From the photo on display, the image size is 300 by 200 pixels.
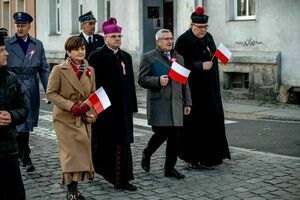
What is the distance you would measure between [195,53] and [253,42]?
8.46m

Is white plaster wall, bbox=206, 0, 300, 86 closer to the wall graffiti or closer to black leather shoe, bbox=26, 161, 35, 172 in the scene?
the wall graffiti

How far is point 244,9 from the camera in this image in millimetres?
16625

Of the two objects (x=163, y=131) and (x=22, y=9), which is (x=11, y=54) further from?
(x=22, y=9)

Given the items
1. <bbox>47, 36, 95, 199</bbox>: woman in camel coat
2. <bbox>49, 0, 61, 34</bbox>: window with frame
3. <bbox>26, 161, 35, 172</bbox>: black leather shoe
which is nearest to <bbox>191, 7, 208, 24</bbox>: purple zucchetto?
<bbox>47, 36, 95, 199</bbox>: woman in camel coat

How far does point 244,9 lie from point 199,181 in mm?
10384

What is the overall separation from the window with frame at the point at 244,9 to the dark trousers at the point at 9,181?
40.8ft

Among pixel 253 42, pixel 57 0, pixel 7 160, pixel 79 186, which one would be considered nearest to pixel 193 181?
pixel 79 186

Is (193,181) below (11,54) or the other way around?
below

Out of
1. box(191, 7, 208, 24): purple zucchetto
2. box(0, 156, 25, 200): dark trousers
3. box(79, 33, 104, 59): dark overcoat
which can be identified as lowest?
box(0, 156, 25, 200): dark trousers

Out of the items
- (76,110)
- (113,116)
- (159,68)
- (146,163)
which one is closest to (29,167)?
(146,163)

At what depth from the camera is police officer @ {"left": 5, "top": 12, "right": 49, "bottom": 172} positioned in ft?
25.8

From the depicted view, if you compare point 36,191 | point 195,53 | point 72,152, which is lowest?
point 36,191

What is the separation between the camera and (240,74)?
16.7 metres

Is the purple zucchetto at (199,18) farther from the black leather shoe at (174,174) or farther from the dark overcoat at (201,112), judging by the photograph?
the black leather shoe at (174,174)
